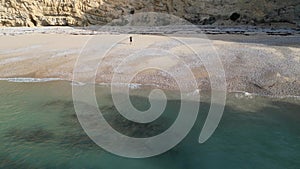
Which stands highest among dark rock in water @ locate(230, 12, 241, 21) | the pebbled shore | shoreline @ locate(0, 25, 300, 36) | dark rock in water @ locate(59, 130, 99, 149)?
dark rock in water @ locate(230, 12, 241, 21)

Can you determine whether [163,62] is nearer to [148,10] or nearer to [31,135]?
[31,135]

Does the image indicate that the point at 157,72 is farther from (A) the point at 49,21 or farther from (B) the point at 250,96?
(A) the point at 49,21

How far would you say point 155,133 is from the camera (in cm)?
849

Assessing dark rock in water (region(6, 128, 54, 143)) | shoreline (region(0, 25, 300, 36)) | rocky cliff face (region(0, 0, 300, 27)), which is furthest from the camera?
rocky cliff face (region(0, 0, 300, 27))

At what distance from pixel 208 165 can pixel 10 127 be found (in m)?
5.75

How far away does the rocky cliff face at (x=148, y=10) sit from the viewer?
29766 millimetres

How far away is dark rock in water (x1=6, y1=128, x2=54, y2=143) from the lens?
7965 millimetres

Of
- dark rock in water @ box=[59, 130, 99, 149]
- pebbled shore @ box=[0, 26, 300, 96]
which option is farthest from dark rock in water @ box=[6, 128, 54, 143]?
pebbled shore @ box=[0, 26, 300, 96]

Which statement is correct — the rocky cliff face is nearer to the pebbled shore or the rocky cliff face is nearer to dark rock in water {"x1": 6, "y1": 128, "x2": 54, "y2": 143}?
the pebbled shore

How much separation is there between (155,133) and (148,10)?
25542mm

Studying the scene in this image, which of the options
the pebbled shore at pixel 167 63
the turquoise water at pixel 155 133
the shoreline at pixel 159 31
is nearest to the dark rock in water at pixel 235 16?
the shoreline at pixel 159 31

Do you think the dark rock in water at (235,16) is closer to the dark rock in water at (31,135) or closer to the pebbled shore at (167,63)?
the pebbled shore at (167,63)

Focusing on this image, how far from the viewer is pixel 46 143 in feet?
25.3

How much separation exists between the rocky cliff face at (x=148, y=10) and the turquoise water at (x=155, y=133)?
68.3 ft
